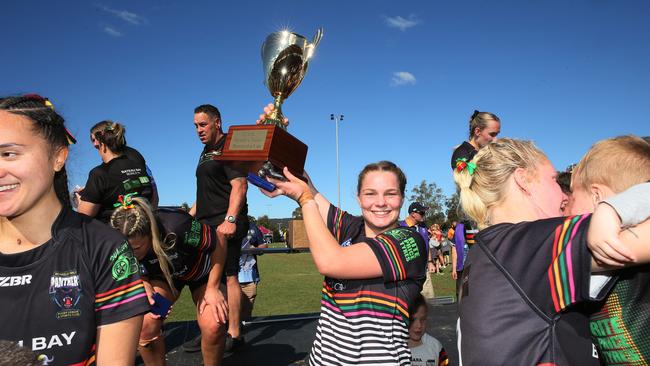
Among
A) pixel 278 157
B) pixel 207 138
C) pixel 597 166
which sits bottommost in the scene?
pixel 597 166

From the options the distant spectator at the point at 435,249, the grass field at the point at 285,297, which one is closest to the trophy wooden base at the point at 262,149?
the grass field at the point at 285,297

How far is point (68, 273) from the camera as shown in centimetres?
165

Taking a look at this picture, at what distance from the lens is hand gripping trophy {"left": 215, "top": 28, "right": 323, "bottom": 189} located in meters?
2.94

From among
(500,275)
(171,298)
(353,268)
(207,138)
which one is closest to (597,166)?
(500,275)

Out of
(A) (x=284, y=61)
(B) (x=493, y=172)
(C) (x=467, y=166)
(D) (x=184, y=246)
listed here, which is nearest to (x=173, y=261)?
(D) (x=184, y=246)

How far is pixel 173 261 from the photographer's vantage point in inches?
140

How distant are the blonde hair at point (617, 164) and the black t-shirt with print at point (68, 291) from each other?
5.83 feet

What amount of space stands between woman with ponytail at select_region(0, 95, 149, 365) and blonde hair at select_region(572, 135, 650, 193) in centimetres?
178

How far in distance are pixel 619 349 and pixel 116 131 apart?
4.60 meters

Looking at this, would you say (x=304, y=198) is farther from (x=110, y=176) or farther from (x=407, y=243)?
(x=110, y=176)

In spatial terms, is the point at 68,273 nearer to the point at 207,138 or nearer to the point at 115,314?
the point at 115,314

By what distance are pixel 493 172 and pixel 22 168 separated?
1795 millimetres

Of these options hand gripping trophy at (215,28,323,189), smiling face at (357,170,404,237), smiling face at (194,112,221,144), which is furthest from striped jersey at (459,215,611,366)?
smiling face at (194,112,221,144)

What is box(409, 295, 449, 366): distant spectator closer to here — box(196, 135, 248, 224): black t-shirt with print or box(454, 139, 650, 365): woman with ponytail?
box(454, 139, 650, 365): woman with ponytail
